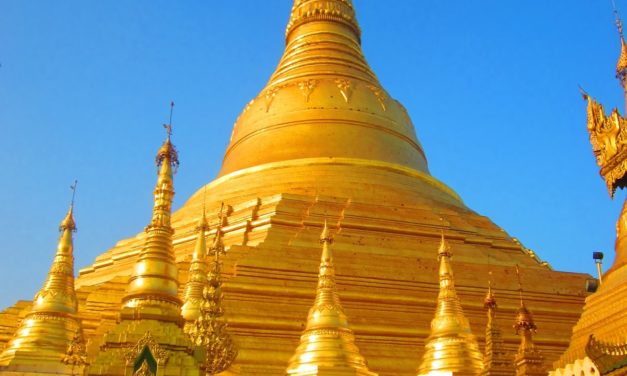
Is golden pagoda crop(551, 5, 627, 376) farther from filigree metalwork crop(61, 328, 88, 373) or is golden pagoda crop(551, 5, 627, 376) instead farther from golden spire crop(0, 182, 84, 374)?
golden spire crop(0, 182, 84, 374)

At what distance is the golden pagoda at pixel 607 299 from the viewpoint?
7.92m

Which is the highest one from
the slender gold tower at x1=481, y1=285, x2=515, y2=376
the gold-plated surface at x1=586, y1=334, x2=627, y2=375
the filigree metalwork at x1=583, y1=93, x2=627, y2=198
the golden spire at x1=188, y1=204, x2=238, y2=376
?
the filigree metalwork at x1=583, y1=93, x2=627, y2=198

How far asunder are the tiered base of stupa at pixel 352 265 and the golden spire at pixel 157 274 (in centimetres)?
381

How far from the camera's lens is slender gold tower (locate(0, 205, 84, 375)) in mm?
10430

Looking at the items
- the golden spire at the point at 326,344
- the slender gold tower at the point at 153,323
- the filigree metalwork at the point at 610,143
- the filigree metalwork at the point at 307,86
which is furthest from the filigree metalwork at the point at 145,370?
the filigree metalwork at the point at 307,86

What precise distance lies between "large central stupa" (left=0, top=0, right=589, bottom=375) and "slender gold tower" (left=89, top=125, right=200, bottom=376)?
3027 mm

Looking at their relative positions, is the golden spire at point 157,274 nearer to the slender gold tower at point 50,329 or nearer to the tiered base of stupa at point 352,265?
the slender gold tower at point 50,329

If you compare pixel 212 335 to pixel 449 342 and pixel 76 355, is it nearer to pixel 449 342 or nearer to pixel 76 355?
pixel 76 355

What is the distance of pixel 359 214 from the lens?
1802 cm

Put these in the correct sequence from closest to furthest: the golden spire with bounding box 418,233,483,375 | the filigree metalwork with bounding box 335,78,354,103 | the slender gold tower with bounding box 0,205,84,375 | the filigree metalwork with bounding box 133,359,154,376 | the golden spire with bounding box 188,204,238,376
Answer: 1. the filigree metalwork with bounding box 133,359,154,376
2. the golden spire with bounding box 188,204,238,376
3. the slender gold tower with bounding box 0,205,84,375
4. the golden spire with bounding box 418,233,483,375
5. the filigree metalwork with bounding box 335,78,354,103

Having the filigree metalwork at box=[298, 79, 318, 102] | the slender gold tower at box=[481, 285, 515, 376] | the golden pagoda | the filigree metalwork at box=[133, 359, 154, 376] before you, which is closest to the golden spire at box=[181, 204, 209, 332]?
the filigree metalwork at box=[133, 359, 154, 376]

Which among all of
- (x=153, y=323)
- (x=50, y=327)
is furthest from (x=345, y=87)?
(x=153, y=323)

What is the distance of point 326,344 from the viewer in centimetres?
1155

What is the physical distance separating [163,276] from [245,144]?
47.1ft
